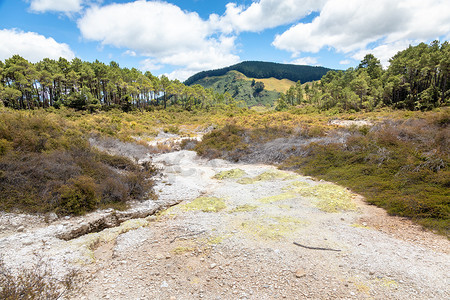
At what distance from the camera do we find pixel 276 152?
15.8 meters

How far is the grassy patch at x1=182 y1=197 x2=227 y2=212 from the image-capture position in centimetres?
754

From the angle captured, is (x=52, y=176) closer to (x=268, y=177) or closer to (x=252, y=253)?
(x=252, y=253)

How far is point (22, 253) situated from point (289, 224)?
6.38 meters

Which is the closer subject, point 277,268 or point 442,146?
point 277,268

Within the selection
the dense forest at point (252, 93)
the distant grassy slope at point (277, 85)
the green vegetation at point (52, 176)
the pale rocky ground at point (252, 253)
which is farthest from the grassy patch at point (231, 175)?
the distant grassy slope at point (277, 85)

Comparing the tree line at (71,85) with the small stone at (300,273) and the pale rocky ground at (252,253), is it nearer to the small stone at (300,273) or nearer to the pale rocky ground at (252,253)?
the pale rocky ground at (252,253)

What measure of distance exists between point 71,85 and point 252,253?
53431mm

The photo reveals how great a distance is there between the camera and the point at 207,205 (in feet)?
25.7

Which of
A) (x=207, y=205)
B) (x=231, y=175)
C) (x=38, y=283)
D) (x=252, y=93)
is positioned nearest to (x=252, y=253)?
(x=207, y=205)

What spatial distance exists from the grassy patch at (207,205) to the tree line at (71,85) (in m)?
41.3

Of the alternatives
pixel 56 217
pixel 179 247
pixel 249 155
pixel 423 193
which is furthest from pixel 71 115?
pixel 423 193

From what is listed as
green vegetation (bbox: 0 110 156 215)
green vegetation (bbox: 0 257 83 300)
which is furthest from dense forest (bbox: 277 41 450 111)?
green vegetation (bbox: 0 257 83 300)

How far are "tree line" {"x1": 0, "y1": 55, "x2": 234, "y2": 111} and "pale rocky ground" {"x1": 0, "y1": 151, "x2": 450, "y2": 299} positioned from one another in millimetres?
41499

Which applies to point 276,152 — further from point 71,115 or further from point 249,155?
point 71,115
